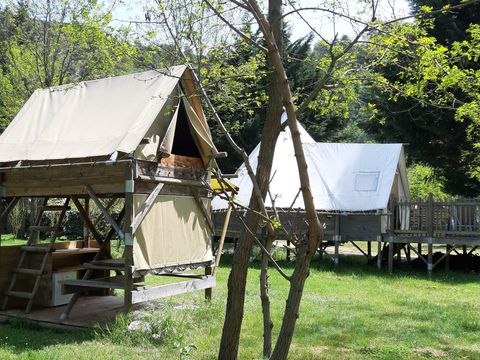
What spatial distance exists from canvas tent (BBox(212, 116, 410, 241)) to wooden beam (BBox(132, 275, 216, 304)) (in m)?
6.22

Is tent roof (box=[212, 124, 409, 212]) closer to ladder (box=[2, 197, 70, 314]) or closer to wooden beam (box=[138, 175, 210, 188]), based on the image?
wooden beam (box=[138, 175, 210, 188])

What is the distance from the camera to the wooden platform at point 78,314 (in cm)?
870

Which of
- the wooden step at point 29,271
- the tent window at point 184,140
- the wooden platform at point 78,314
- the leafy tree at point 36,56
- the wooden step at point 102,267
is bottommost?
the wooden platform at point 78,314

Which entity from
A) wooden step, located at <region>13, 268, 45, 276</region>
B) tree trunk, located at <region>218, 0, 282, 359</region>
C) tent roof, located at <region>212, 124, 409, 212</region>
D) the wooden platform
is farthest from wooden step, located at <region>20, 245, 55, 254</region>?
tent roof, located at <region>212, 124, 409, 212</region>

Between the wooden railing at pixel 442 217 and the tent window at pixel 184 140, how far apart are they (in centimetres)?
821

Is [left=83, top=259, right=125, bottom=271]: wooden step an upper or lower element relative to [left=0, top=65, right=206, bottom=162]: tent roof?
lower

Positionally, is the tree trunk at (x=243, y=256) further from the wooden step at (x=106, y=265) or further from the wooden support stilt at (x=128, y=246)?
the wooden step at (x=106, y=265)

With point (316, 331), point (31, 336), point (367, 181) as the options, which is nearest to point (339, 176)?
point (367, 181)

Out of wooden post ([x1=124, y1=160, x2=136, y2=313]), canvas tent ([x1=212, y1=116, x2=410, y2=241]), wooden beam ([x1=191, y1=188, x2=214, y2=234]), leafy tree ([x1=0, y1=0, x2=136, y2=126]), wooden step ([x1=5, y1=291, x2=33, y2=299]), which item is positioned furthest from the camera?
leafy tree ([x1=0, y1=0, x2=136, y2=126])

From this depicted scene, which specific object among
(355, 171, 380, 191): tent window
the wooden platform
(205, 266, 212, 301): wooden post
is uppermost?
(355, 171, 380, 191): tent window

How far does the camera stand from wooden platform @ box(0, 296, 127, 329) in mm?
8703

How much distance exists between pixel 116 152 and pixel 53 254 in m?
3.09

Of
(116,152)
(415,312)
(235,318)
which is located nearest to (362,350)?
(235,318)

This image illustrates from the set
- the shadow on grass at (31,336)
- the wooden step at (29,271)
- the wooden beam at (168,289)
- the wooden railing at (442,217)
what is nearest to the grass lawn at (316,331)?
the shadow on grass at (31,336)
